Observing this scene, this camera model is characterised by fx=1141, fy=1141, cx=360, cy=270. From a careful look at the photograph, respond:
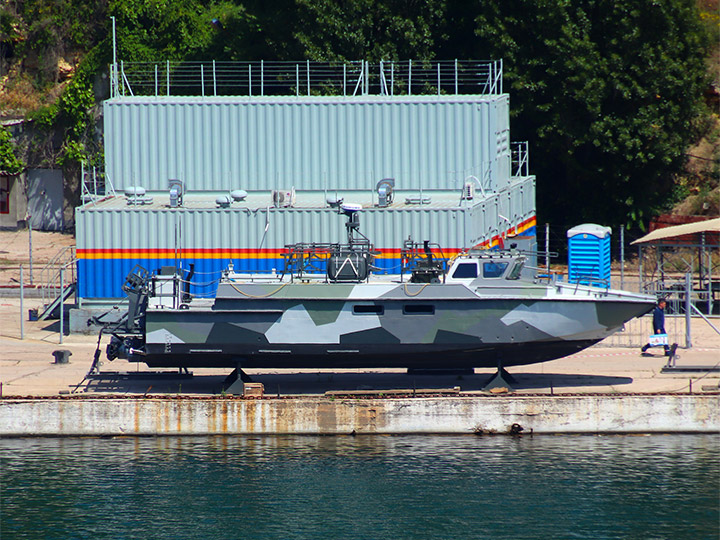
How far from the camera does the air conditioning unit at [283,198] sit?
3528 cm

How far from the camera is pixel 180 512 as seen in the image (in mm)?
20359

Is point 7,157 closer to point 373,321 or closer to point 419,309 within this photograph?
point 373,321

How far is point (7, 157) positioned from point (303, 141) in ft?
57.4

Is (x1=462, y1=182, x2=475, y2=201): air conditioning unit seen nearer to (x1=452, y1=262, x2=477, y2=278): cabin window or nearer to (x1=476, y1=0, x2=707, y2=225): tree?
(x1=476, y1=0, x2=707, y2=225): tree

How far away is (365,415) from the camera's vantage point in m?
23.6

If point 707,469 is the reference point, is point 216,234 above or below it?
above

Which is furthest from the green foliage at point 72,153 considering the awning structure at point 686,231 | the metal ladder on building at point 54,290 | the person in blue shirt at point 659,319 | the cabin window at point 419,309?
the person in blue shirt at point 659,319

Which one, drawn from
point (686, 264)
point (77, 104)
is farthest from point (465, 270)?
point (77, 104)

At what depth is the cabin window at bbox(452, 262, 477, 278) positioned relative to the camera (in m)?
24.5

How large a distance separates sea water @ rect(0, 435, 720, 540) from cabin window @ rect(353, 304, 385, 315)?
2.63 metres

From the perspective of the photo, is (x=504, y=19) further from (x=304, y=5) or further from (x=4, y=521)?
(x=4, y=521)

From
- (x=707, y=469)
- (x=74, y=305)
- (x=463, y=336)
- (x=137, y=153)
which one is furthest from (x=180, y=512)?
(x=137, y=153)

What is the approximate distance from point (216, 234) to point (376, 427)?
12.7 meters

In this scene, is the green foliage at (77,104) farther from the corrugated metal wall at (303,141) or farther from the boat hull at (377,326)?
the boat hull at (377,326)
